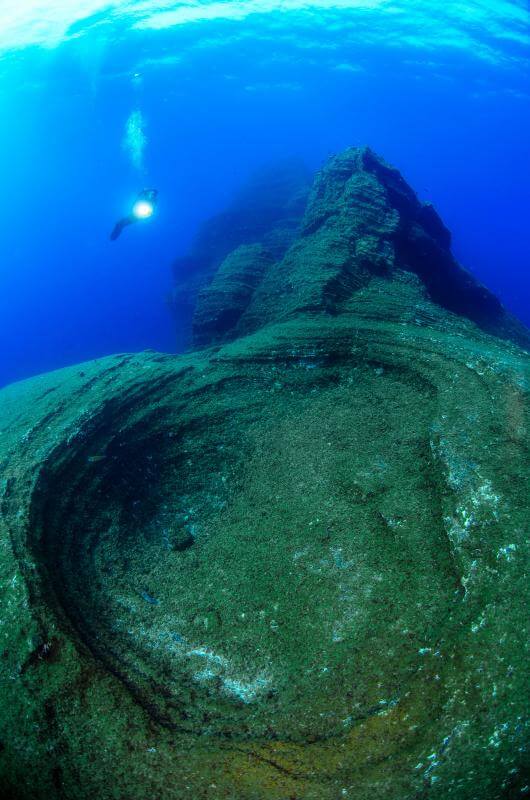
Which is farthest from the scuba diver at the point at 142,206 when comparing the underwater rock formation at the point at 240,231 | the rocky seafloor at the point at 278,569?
the rocky seafloor at the point at 278,569

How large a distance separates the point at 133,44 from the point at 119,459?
1432 inches

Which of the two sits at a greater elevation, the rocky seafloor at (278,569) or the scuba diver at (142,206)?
the scuba diver at (142,206)

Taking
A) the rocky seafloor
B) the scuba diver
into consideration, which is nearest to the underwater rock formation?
the scuba diver

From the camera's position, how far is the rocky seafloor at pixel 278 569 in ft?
7.57

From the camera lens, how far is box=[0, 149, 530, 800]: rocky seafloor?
7.57ft

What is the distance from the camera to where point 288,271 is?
8070 millimetres

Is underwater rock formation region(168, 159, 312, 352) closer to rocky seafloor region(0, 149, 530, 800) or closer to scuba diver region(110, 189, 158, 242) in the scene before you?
scuba diver region(110, 189, 158, 242)

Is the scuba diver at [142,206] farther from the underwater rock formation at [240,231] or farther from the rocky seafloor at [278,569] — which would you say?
the rocky seafloor at [278,569]

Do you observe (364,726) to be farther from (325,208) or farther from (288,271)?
(325,208)

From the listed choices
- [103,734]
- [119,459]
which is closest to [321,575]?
[103,734]

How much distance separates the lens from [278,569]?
11.2 ft

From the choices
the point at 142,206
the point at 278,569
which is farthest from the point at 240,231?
the point at 278,569

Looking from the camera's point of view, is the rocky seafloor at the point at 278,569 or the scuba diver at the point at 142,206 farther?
the scuba diver at the point at 142,206

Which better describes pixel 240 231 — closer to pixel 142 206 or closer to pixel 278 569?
pixel 142 206
